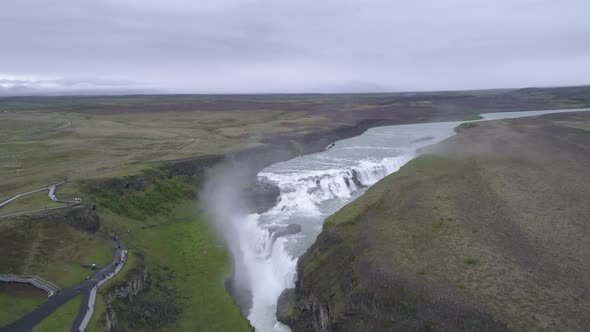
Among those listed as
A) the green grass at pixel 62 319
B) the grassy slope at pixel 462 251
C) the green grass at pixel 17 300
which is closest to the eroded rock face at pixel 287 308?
the grassy slope at pixel 462 251

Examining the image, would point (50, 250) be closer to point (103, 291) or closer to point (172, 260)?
point (103, 291)

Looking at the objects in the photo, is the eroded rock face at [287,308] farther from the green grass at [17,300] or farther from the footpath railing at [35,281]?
the green grass at [17,300]

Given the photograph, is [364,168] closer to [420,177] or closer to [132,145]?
[420,177]

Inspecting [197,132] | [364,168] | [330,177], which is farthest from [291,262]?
[197,132]

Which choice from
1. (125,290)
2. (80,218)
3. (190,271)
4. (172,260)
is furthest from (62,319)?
(80,218)

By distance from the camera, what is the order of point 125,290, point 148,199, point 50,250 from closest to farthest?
point 125,290 < point 50,250 < point 148,199

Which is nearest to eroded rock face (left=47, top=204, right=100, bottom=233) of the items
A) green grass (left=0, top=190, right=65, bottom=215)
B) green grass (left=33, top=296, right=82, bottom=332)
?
green grass (left=0, top=190, right=65, bottom=215)
